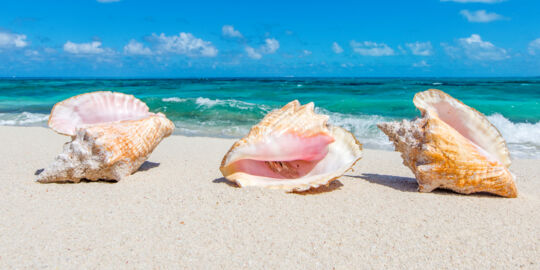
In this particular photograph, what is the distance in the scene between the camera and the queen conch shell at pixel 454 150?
2.69 m

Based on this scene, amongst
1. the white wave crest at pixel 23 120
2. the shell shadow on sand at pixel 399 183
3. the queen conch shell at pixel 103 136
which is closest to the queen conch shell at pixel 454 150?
the shell shadow on sand at pixel 399 183

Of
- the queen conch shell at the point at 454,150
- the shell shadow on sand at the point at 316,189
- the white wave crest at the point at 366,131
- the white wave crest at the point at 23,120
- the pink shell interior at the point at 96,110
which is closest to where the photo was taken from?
the queen conch shell at the point at 454,150

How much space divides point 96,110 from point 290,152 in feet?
6.46

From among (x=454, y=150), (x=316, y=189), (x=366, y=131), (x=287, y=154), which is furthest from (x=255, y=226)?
(x=366, y=131)

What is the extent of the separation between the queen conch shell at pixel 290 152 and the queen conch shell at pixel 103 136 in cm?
84

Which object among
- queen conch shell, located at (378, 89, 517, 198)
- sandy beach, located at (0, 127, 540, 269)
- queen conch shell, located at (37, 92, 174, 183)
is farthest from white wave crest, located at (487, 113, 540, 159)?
queen conch shell, located at (37, 92, 174, 183)

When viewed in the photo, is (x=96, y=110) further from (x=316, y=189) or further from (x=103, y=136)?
(x=316, y=189)

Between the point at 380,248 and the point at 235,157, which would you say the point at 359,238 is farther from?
the point at 235,157

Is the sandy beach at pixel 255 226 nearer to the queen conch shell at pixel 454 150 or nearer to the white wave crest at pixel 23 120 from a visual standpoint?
the queen conch shell at pixel 454 150

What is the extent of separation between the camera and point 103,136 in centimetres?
306

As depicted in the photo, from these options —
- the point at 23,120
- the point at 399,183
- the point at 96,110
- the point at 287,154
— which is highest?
the point at 96,110

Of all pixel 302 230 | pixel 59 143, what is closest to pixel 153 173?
pixel 302 230

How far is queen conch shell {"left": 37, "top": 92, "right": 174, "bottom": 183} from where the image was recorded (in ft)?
9.89

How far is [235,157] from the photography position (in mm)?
2926
